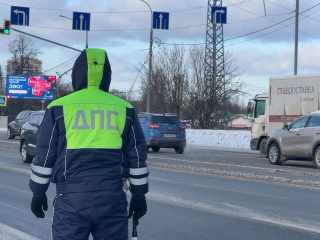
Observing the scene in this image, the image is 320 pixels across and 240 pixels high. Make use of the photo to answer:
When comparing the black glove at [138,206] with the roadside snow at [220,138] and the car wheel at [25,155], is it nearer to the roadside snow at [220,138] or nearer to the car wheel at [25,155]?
the car wheel at [25,155]

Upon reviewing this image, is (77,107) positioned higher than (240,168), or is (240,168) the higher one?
(77,107)

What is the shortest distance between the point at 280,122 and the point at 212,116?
69.3 feet

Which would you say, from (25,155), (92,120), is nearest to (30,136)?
(25,155)

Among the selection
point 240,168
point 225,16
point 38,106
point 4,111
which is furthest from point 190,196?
point 4,111

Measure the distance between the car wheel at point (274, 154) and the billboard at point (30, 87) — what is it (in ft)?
141

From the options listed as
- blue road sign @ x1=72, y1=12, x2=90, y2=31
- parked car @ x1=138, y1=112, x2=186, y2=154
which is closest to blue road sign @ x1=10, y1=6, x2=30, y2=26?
blue road sign @ x1=72, y1=12, x2=90, y2=31

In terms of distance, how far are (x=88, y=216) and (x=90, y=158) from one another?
1.17 ft

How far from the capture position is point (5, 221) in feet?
24.9

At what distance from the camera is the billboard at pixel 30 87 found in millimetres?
58156

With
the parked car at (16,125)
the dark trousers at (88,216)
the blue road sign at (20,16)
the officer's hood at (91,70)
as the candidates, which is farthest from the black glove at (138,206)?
the parked car at (16,125)

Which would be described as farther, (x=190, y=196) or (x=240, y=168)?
(x=240, y=168)

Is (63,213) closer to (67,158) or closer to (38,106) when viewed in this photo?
(67,158)

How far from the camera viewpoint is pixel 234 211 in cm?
830

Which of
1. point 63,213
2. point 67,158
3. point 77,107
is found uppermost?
point 77,107
